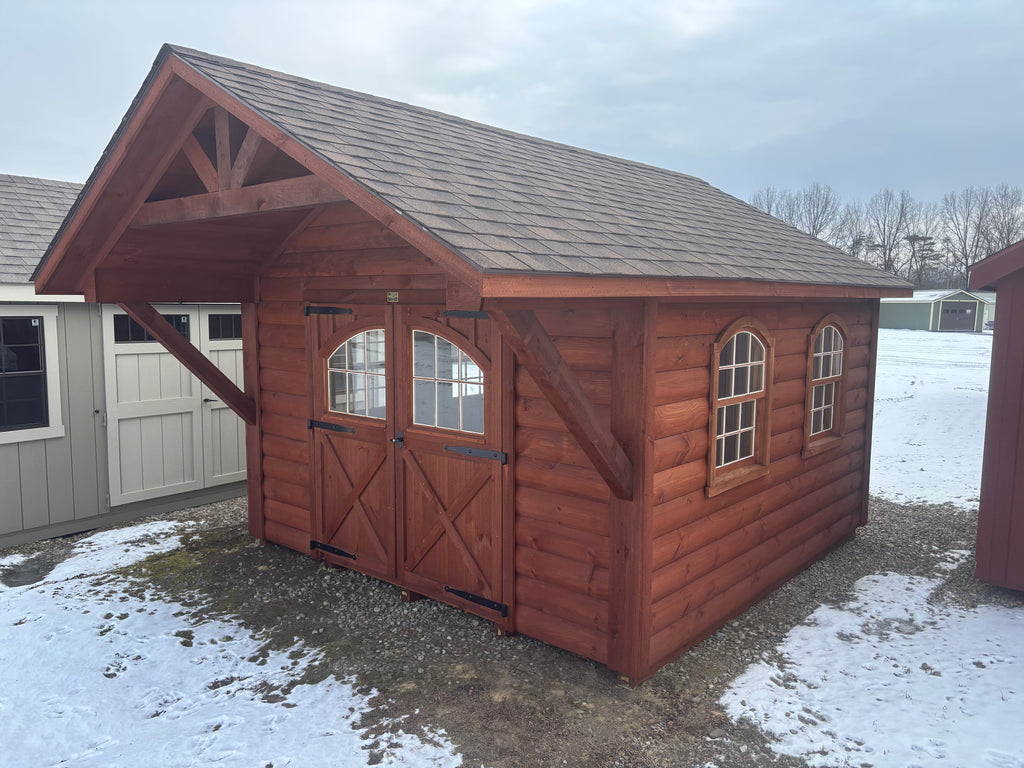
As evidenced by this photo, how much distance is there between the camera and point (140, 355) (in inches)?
276

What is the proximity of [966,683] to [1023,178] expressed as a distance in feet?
182

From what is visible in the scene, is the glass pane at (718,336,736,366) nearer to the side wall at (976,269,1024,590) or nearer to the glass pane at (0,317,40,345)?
the side wall at (976,269,1024,590)

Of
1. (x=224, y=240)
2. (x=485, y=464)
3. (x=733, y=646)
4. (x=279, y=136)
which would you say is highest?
(x=279, y=136)

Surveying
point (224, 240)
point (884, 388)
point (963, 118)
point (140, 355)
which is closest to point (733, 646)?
point (224, 240)

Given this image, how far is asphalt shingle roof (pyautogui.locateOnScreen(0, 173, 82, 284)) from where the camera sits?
243 inches

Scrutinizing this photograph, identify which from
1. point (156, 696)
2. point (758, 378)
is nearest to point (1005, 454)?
point (758, 378)

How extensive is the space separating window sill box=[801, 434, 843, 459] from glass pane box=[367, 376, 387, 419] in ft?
11.0

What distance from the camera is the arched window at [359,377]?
5203 mm

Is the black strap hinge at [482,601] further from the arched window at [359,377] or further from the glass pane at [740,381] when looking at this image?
the glass pane at [740,381]

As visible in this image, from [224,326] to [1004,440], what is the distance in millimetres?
7291

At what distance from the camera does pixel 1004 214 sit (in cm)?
4700

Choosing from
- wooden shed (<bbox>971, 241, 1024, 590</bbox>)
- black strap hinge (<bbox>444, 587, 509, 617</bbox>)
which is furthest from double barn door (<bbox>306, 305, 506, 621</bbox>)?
wooden shed (<bbox>971, 241, 1024, 590</bbox>)

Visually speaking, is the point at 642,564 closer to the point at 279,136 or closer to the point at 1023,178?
the point at 279,136

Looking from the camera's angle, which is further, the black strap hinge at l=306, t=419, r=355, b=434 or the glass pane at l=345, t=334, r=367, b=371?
the black strap hinge at l=306, t=419, r=355, b=434
